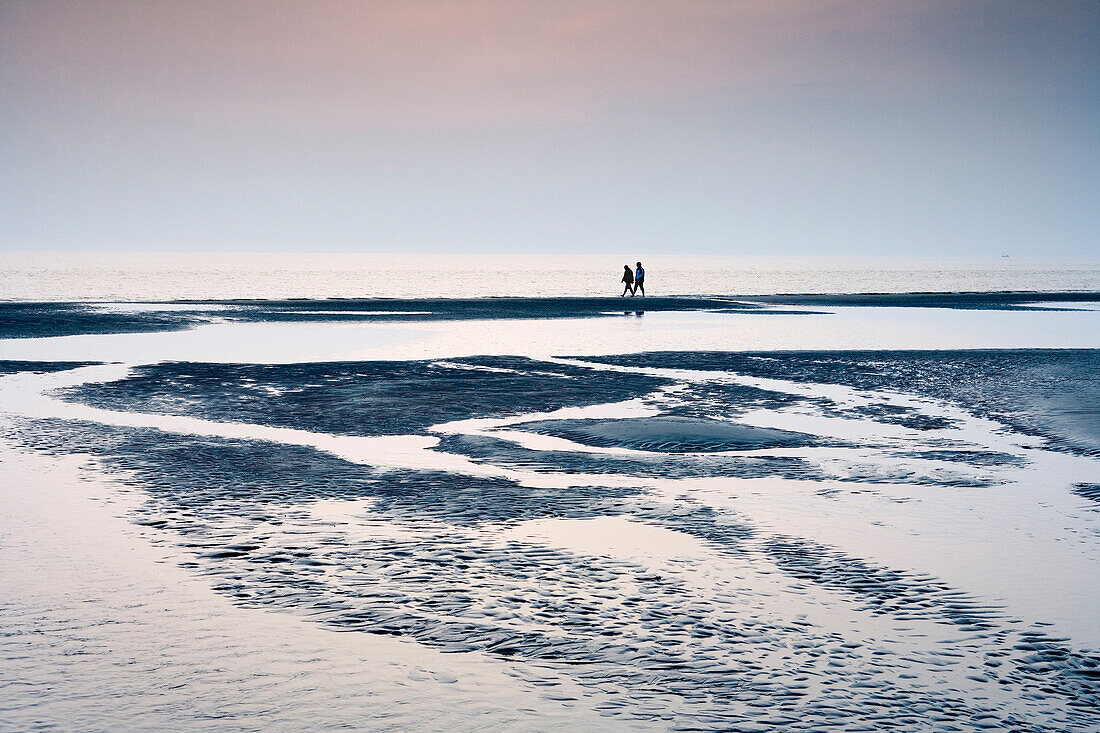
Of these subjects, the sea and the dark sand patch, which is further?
the dark sand patch

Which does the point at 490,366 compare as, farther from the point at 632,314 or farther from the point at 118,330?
the point at 632,314

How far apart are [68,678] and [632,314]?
4488 cm

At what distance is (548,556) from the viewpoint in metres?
9.32

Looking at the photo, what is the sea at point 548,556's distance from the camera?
6344 mm

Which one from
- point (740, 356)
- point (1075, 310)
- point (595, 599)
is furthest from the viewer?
point (1075, 310)

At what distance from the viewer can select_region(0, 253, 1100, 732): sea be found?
250 inches

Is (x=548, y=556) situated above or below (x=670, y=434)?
below

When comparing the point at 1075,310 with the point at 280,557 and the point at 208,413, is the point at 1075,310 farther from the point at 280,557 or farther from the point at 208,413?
the point at 280,557

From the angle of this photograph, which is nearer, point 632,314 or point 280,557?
point 280,557

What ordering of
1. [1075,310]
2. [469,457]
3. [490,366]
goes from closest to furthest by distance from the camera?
[469,457] < [490,366] < [1075,310]

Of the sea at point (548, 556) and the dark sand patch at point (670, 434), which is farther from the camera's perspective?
the dark sand patch at point (670, 434)

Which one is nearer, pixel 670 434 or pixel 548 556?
pixel 548 556

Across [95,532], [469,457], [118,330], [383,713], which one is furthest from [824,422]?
[118,330]

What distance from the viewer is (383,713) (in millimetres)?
6129
